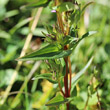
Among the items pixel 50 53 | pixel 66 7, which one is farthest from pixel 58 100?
pixel 66 7

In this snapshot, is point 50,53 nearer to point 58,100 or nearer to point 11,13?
point 58,100

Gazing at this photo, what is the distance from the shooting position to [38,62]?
1232mm

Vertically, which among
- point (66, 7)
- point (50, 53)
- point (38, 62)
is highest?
point (66, 7)

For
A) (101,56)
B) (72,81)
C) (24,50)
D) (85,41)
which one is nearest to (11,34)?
(24,50)

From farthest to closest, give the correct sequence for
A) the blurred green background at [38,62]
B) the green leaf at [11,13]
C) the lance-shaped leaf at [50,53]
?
1. the green leaf at [11,13]
2. the blurred green background at [38,62]
3. the lance-shaped leaf at [50,53]

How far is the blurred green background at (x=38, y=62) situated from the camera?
1011 millimetres

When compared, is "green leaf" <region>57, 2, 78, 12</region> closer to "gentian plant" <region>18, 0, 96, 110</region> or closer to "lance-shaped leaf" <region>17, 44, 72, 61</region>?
"gentian plant" <region>18, 0, 96, 110</region>

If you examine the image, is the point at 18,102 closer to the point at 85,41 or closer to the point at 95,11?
the point at 85,41

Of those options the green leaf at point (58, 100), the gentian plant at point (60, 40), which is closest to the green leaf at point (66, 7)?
the gentian plant at point (60, 40)

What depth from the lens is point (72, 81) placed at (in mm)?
865

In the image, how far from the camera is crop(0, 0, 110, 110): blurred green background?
39.8 inches

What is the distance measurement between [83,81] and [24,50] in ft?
1.34

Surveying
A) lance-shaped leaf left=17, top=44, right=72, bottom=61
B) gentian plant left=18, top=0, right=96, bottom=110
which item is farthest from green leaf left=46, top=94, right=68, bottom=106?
lance-shaped leaf left=17, top=44, right=72, bottom=61

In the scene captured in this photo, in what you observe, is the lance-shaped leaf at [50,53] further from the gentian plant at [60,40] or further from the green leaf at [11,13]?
the green leaf at [11,13]
